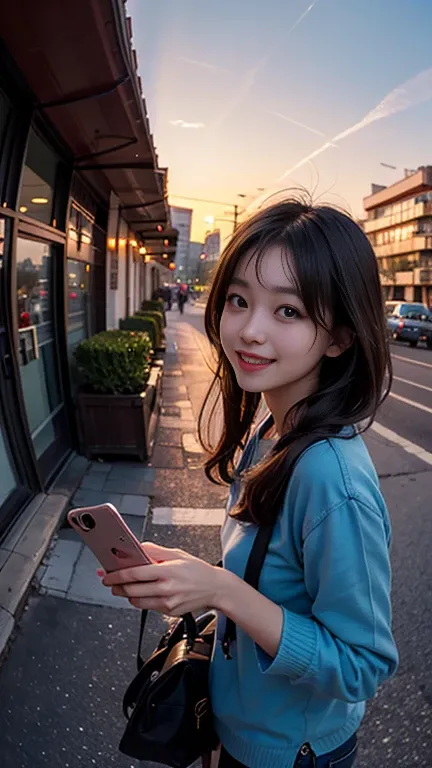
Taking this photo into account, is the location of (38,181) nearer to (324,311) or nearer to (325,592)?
(324,311)

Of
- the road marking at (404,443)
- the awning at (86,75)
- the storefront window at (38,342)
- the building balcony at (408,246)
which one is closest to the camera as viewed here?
the awning at (86,75)

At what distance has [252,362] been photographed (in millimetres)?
1197

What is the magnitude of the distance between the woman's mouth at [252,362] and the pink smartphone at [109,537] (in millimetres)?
394

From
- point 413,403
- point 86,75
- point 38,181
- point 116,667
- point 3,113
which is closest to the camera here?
point 116,667

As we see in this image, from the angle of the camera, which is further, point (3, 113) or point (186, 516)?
point (186, 516)

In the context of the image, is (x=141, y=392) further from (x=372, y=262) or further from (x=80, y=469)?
(x=372, y=262)

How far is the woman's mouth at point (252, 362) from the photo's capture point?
1.19 m

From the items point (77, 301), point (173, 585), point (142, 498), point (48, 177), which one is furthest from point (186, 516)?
point (77, 301)

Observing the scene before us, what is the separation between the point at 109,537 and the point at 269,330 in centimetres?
51

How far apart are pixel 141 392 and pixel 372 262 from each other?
476 centimetres

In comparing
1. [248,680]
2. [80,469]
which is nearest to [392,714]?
[248,680]

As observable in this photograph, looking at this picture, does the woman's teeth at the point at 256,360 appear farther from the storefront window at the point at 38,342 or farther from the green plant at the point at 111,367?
the green plant at the point at 111,367

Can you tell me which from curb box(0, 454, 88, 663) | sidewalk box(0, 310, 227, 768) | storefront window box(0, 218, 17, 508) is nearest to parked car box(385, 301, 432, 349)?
sidewalk box(0, 310, 227, 768)

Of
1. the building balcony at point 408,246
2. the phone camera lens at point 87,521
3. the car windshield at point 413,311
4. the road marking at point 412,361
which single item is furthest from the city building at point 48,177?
the building balcony at point 408,246
